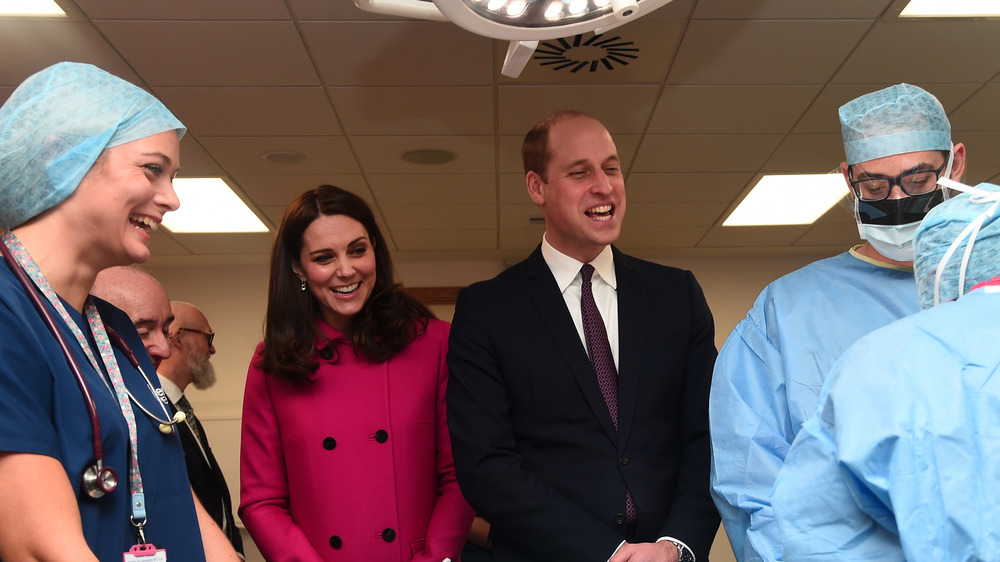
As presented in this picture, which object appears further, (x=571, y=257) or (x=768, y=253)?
(x=768, y=253)

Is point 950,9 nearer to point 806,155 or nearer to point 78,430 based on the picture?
point 806,155

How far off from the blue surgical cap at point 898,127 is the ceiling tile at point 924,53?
212 centimetres

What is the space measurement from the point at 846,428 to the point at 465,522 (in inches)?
48.0

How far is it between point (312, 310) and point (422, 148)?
2.69 metres

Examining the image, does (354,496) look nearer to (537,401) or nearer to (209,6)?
(537,401)

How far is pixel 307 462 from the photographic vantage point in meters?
2.04

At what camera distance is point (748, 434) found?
1617 millimetres

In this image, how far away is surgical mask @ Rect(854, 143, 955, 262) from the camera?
1.62 metres

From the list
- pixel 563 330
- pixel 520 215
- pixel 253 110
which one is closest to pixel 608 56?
pixel 253 110

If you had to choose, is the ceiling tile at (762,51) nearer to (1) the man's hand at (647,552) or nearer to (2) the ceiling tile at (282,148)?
(2) the ceiling tile at (282,148)

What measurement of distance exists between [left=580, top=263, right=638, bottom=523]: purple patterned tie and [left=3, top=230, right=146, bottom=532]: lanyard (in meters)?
0.99

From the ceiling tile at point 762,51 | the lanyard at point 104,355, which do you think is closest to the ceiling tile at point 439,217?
the ceiling tile at point 762,51

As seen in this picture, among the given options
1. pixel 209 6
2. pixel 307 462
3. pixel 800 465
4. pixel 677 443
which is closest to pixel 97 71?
pixel 307 462

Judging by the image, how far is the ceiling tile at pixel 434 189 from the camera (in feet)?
17.2
